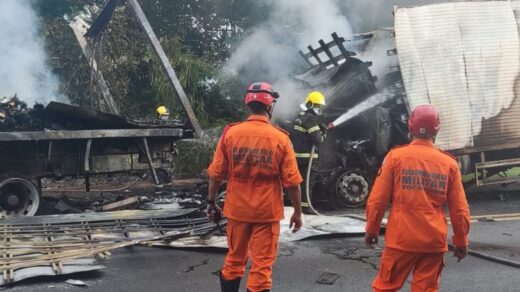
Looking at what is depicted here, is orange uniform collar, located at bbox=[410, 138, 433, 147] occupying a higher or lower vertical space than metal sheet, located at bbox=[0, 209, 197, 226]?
higher

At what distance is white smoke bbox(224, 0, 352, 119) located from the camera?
11.4m

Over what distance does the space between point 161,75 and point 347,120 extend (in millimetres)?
6005

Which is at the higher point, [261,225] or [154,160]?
[154,160]

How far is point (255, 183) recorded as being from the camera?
3.73m

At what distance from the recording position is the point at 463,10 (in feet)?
27.6

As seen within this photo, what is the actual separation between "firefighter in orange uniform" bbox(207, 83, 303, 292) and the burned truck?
468cm

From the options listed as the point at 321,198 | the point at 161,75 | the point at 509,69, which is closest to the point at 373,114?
the point at 321,198

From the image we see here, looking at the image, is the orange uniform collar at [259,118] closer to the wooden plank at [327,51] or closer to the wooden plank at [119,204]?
the wooden plank at [119,204]

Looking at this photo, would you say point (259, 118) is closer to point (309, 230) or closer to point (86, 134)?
point (309, 230)

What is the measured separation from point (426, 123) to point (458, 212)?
56 centimetres

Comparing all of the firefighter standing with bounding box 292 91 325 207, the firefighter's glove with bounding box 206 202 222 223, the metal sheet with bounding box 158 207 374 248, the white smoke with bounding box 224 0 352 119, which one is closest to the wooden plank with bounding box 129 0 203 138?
the firefighter standing with bounding box 292 91 325 207

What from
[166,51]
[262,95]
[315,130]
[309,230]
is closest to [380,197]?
[262,95]

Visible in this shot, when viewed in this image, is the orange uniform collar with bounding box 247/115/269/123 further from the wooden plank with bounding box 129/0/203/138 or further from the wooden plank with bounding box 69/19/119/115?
the wooden plank with bounding box 69/19/119/115

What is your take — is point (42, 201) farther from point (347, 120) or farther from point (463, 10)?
point (463, 10)
